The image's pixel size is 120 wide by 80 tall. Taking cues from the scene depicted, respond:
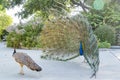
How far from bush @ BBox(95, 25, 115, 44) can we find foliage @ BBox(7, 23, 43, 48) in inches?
104

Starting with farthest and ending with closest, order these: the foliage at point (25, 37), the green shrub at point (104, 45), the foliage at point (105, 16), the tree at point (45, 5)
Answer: the foliage at point (105, 16)
the tree at point (45, 5)
the foliage at point (25, 37)
the green shrub at point (104, 45)

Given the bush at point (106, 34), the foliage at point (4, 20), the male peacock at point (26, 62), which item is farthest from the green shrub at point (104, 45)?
the male peacock at point (26, 62)

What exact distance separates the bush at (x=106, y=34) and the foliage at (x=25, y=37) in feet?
8.71

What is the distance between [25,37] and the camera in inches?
601

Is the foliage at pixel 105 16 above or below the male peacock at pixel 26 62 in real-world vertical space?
above

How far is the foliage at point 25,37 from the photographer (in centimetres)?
1495

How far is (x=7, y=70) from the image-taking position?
8.34m

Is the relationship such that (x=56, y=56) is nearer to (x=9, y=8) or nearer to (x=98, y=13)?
(x=98, y=13)

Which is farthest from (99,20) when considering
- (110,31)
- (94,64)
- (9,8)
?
(94,64)

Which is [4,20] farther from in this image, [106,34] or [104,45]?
[104,45]

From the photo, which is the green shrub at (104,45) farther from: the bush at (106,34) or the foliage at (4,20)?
the foliage at (4,20)

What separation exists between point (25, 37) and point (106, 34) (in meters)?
3.54

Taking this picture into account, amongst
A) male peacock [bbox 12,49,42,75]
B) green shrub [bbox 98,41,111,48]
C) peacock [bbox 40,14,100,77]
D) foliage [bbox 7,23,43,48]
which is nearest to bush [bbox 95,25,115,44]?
green shrub [bbox 98,41,111,48]

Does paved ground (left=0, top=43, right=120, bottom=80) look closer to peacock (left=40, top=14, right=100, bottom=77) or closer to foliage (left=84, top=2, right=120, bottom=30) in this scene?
peacock (left=40, top=14, right=100, bottom=77)
